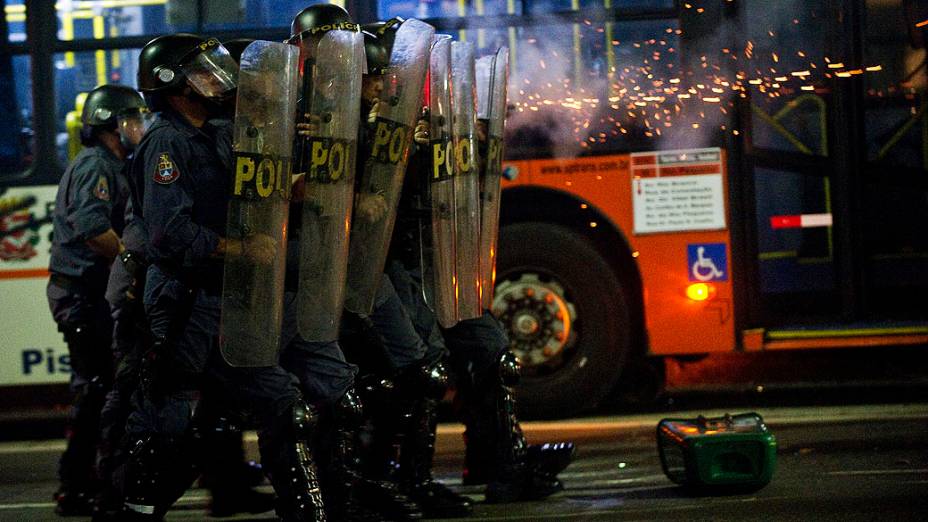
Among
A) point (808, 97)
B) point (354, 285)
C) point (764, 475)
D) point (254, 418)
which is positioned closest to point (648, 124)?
point (808, 97)

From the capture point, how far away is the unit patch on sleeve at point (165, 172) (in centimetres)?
459

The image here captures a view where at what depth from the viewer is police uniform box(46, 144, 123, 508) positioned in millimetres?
6238

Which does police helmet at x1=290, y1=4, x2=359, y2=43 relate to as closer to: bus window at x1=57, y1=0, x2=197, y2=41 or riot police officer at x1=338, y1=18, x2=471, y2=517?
riot police officer at x1=338, y1=18, x2=471, y2=517

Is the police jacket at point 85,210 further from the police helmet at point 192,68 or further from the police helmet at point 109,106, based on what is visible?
the police helmet at point 192,68

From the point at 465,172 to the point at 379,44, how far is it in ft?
1.94

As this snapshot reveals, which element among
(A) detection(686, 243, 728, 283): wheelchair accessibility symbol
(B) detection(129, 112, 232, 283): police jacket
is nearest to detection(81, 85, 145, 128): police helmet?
(B) detection(129, 112, 232, 283): police jacket

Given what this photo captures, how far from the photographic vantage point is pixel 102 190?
604cm

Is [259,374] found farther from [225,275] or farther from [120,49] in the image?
[120,49]

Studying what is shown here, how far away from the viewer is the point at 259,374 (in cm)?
469

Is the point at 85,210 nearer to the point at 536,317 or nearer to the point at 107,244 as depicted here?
the point at 107,244

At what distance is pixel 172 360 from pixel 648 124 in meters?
4.20

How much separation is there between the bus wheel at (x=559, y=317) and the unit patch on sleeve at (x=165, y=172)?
3.90 meters

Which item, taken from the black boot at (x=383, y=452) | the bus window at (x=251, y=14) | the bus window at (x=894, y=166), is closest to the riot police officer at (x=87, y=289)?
the black boot at (x=383, y=452)

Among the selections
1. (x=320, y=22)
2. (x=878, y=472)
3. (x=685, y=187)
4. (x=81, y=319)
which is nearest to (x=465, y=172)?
(x=320, y=22)
